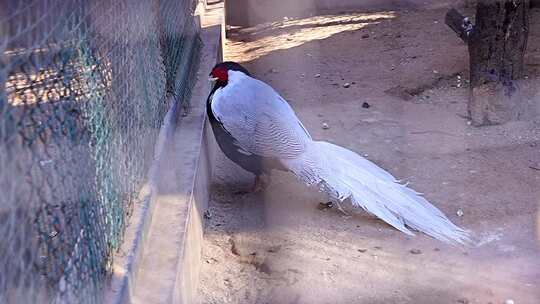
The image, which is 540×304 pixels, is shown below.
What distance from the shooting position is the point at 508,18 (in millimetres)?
4734

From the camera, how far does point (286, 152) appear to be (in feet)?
12.3

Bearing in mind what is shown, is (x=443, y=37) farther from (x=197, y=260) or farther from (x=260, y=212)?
(x=197, y=260)

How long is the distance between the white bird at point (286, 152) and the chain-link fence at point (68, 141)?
2.16ft

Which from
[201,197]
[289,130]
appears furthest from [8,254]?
[289,130]

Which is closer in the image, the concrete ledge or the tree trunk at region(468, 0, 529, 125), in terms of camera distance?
the concrete ledge

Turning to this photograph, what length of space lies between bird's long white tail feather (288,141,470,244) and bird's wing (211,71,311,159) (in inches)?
3.9

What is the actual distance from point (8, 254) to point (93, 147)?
785 millimetres

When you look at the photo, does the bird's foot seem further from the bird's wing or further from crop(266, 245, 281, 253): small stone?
crop(266, 245, 281, 253): small stone

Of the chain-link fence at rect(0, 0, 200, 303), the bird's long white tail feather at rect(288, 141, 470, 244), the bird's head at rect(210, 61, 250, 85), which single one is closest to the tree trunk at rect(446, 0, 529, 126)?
the bird's long white tail feather at rect(288, 141, 470, 244)

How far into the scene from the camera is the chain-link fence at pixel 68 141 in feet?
4.82

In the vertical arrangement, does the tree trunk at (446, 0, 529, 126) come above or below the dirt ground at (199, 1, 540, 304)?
above

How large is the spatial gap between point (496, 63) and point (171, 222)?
2.79 metres

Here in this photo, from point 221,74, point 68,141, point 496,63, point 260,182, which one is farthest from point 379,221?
point 68,141

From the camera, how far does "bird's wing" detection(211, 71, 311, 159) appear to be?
3723 millimetres
